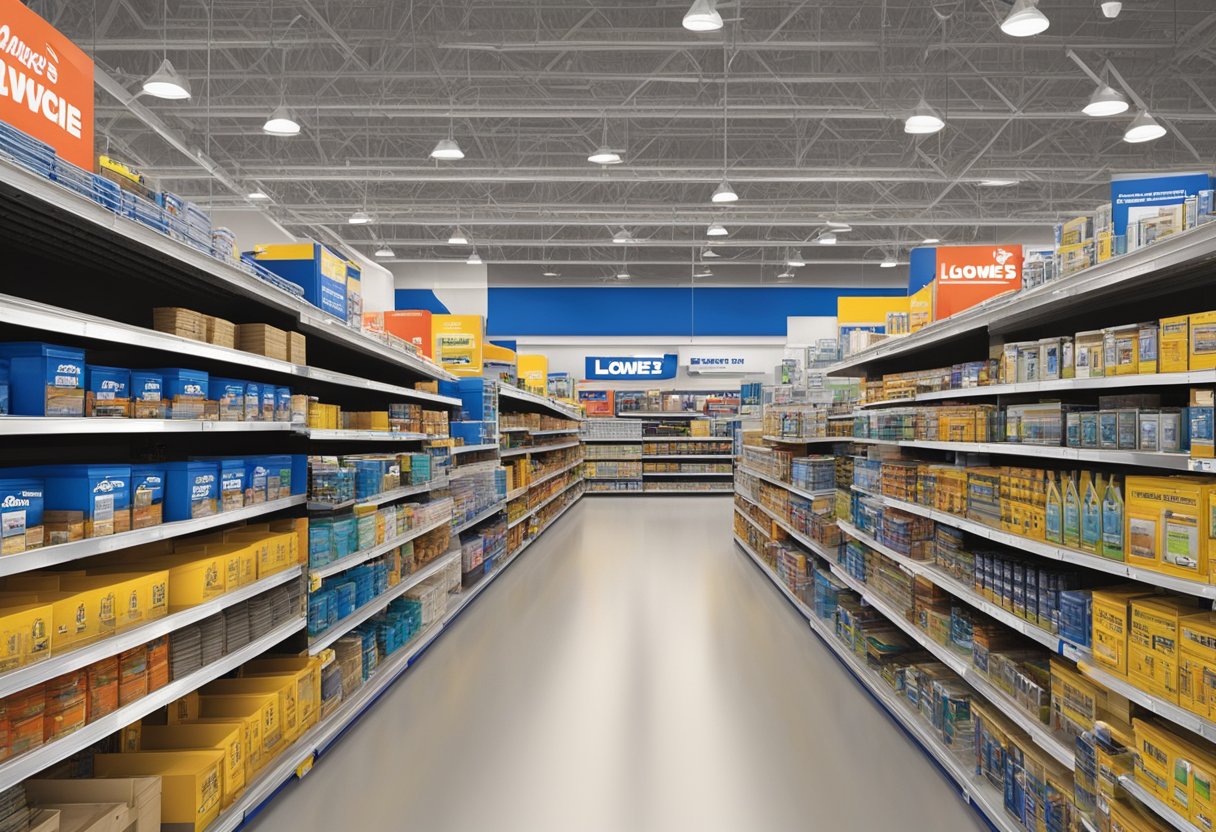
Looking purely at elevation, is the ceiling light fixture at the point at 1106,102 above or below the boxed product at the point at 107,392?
above

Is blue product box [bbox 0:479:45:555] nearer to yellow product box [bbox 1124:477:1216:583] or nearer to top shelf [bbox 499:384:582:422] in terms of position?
yellow product box [bbox 1124:477:1216:583]

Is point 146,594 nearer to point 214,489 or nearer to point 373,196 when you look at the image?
point 214,489

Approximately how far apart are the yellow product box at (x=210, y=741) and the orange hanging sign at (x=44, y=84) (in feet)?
6.92

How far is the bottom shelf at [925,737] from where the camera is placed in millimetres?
2943

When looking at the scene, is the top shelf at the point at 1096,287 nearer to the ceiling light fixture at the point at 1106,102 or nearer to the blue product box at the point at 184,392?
the blue product box at the point at 184,392

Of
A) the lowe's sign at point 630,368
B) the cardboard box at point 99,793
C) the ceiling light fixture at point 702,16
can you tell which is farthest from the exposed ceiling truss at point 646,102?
the cardboard box at point 99,793

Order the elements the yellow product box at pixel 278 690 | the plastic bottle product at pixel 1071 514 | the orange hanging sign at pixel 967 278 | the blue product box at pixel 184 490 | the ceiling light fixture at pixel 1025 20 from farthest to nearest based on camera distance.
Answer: the ceiling light fixture at pixel 1025 20 → the orange hanging sign at pixel 967 278 → the yellow product box at pixel 278 690 → the blue product box at pixel 184 490 → the plastic bottle product at pixel 1071 514

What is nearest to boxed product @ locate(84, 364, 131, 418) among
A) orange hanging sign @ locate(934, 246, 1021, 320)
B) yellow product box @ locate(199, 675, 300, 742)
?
yellow product box @ locate(199, 675, 300, 742)

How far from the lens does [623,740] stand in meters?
3.88

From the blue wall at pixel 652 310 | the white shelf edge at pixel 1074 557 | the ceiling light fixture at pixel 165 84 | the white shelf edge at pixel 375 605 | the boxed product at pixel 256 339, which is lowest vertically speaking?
the white shelf edge at pixel 375 605

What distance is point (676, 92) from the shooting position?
12531 millimetres

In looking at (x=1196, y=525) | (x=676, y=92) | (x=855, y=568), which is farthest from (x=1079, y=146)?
(x=1196, y=525)

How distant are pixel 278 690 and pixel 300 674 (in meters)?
0.20

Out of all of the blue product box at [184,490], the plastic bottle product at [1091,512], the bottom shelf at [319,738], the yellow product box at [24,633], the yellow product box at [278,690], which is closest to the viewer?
the yellow product box at [24,633]
